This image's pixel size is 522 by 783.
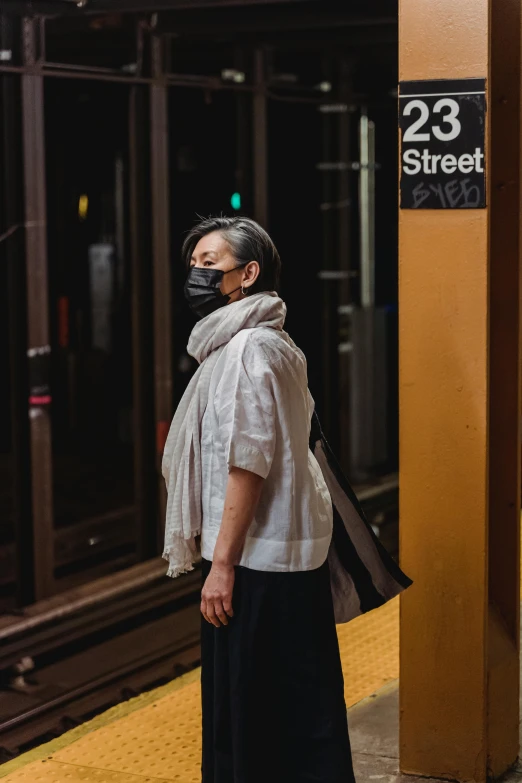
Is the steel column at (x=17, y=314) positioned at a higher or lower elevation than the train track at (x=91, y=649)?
higher

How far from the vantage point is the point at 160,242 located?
647cm

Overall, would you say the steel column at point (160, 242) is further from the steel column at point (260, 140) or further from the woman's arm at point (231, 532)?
the woman's arm at point (231, 532)

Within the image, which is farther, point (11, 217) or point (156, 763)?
point (11, 217)

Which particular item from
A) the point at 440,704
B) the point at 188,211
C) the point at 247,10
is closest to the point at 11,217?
the point at 247,10

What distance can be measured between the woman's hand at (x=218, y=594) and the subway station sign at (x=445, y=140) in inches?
47.4

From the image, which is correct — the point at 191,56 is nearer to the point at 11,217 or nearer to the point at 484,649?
the point at 11,217

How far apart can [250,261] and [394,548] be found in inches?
176

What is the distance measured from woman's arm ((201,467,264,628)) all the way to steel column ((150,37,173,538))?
3.69m

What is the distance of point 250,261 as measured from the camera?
3062 millimetres

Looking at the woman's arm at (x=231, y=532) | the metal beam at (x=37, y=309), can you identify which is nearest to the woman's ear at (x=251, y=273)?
A: the woman's arm at (x=231, y=532)

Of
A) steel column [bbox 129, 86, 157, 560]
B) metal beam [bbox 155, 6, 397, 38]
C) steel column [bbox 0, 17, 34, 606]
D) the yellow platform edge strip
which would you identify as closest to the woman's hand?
the yellow platform edge strip

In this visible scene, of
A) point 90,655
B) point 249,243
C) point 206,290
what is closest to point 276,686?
point 206,290

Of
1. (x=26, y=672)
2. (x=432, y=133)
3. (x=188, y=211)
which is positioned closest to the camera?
(x=432, y=133)

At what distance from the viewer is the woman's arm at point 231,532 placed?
2.85 meters
